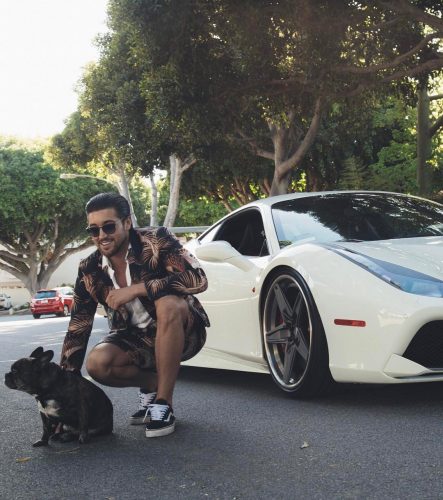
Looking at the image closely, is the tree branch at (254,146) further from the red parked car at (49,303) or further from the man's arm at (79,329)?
the man's arm at (79,329)

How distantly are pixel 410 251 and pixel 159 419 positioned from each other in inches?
68.1

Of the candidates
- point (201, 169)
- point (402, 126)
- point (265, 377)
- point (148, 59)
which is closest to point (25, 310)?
point (201, 169)

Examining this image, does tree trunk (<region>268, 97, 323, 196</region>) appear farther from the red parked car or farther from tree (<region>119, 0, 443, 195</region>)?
the red parked car

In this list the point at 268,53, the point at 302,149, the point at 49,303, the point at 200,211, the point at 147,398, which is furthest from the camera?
the point at 200,211

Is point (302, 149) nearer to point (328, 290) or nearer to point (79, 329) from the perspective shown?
point (328, 290)

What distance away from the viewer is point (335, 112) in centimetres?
2255

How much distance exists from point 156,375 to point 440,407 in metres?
1.54

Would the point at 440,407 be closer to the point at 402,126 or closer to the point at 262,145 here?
the point at 262,145

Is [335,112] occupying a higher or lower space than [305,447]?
higher

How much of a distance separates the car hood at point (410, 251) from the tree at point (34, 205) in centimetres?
4194

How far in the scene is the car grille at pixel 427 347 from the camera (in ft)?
15.0

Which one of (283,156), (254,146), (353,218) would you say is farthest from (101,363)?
(254,146)

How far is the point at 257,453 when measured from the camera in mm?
3971

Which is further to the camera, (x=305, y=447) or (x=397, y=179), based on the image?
(x=397, y=179)
